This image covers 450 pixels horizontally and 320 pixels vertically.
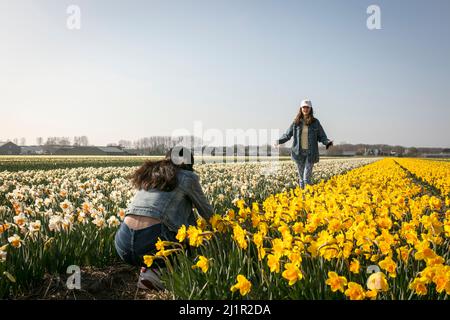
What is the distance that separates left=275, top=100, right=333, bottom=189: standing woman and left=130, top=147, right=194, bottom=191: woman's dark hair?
14.9ft

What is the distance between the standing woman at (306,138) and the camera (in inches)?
316

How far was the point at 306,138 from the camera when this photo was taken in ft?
26.5

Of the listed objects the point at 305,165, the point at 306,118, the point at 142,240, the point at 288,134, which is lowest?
the point at 142,240

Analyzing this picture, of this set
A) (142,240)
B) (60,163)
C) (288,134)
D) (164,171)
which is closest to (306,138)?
(288,134)

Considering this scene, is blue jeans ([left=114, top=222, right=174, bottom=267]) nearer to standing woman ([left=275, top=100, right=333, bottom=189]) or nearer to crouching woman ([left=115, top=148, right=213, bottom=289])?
crouching woman ([left=115, top=148, right=213, bottom=289])

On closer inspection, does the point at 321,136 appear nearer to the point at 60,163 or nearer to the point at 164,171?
the point at 164,171

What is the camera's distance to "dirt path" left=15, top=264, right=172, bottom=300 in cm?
342

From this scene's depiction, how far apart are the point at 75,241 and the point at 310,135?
5.46 m

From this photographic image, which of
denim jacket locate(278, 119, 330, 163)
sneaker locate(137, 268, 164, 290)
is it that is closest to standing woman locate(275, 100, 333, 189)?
denim jacket locate(278, 119, 330, 163)

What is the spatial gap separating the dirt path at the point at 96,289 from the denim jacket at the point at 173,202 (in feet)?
2.21

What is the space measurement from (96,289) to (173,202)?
3.64 ft
